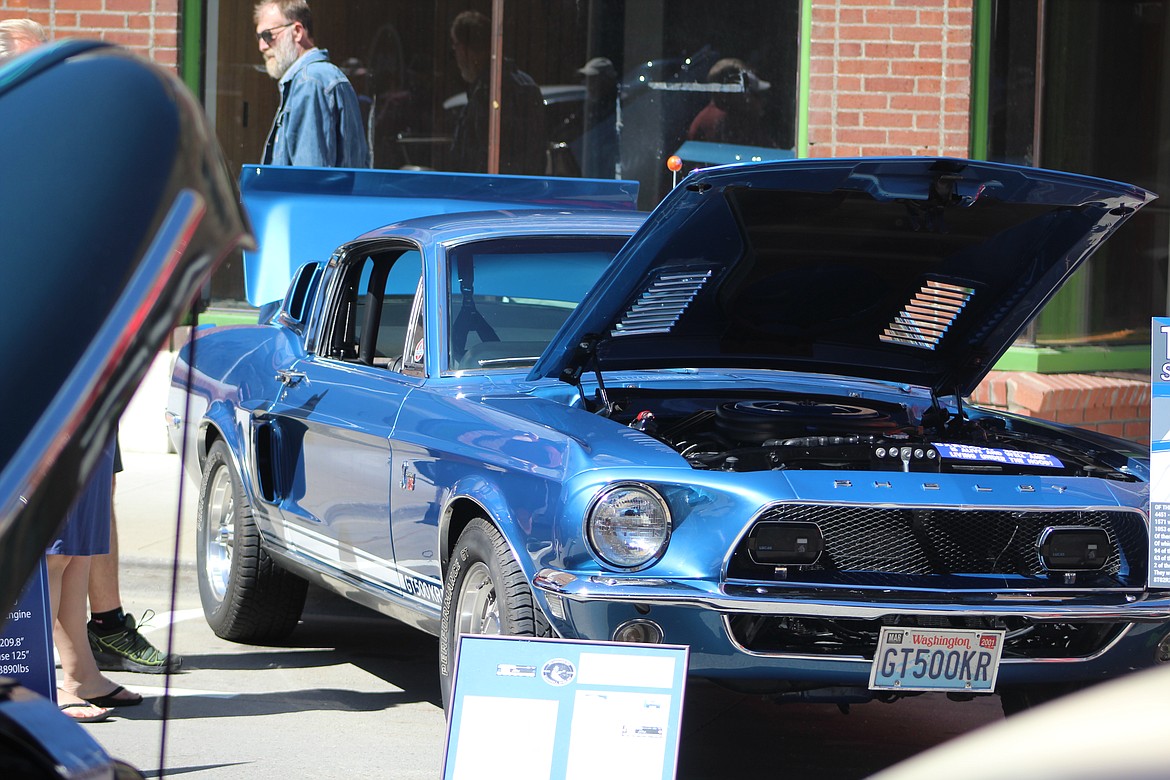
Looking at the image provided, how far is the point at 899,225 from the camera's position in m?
5.06

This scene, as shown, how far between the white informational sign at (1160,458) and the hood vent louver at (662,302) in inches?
52.8

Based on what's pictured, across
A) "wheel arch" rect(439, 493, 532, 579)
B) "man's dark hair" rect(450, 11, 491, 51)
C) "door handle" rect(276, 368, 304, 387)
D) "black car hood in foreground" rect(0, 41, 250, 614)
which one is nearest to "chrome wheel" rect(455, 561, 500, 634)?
"wheel arch" rect(439, 493, 532, 579)

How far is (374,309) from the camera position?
241 inches

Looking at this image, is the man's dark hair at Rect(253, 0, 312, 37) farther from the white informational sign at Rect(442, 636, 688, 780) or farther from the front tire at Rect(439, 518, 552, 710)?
the white informational sign at Rect(442, 636, 688, 780)

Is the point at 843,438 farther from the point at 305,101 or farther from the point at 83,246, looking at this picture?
the point at 305,101

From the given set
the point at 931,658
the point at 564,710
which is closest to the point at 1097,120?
the point at 931,658

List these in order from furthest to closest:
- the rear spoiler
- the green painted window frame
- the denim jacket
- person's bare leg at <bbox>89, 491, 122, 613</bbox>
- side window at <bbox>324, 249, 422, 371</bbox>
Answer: the green painted window frame → the denim jacket → the rear spoiler → side window at <bbox>324, 249, 422, 371</bbox> → person's bare leg at <bbox>89, 491, 122, 613</bbox>

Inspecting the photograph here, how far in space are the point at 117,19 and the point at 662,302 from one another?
6.94m

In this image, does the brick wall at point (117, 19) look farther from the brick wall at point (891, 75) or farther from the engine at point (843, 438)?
the engine at point (843, 438)

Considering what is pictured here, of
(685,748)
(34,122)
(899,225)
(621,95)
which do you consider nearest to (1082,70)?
(621,95)

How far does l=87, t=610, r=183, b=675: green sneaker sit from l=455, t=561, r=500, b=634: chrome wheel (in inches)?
68.6

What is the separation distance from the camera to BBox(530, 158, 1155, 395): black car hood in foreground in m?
4.71

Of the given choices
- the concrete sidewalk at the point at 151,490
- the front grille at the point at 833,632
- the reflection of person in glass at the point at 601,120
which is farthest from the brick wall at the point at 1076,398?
the front grille at the point at 833,632

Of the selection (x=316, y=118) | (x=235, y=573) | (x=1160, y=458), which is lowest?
(x=235, y=573)
